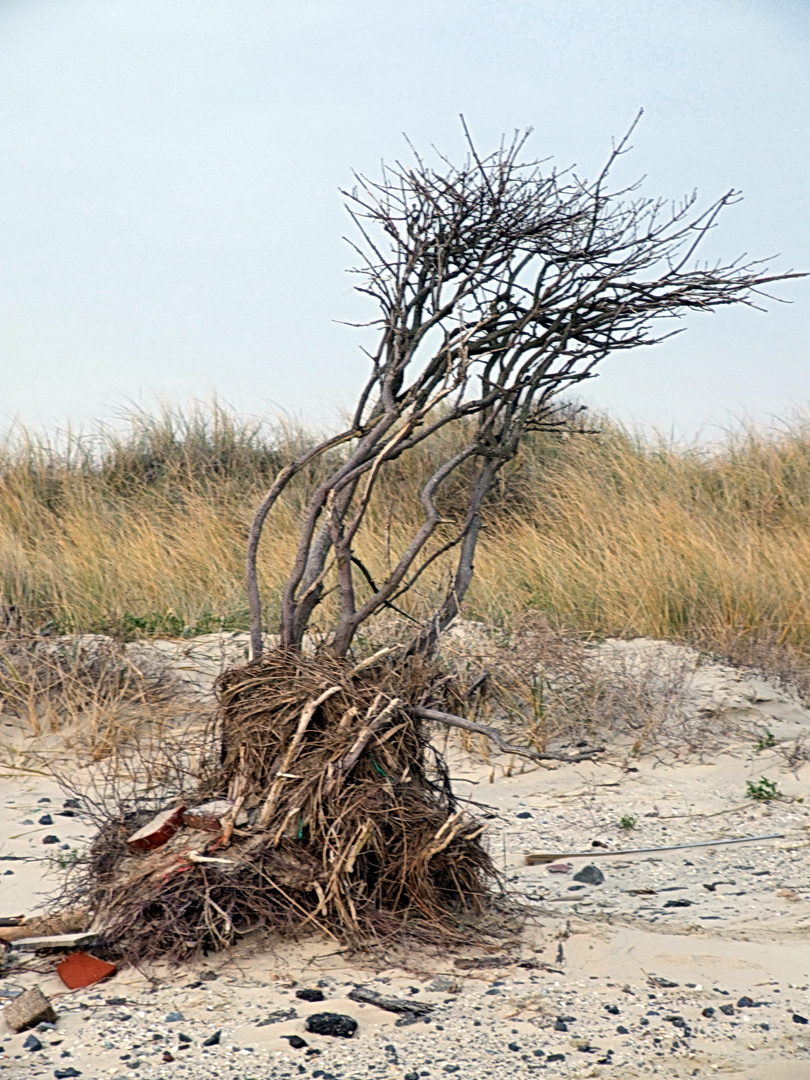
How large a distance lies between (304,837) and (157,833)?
0.48 metres

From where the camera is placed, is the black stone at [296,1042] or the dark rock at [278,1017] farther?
the dark rock at [278,1017]

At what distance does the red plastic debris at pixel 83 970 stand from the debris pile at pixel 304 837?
7 cm

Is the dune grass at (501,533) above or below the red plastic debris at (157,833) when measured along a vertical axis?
above

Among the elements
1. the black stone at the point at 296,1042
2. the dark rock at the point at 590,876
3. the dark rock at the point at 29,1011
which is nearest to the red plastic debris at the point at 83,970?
the dark rock at the point at 29,1011

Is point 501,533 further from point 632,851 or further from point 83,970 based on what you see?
point 83,970

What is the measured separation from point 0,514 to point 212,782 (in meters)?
7.70

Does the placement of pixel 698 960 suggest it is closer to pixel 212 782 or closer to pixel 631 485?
pixel 212 782

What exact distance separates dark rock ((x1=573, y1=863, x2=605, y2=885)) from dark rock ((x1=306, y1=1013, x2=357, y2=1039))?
55.6 inches

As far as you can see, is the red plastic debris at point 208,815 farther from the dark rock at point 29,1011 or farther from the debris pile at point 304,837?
the dark rock at point 29,1011

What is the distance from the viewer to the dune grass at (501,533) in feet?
21.8

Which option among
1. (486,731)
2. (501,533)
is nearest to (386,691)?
(486,731)

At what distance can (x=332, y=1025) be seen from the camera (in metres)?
2.40

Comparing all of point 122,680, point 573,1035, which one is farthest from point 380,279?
point 122,680

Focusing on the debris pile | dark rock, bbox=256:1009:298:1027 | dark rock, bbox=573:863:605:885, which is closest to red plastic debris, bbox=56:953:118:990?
the debris pile
